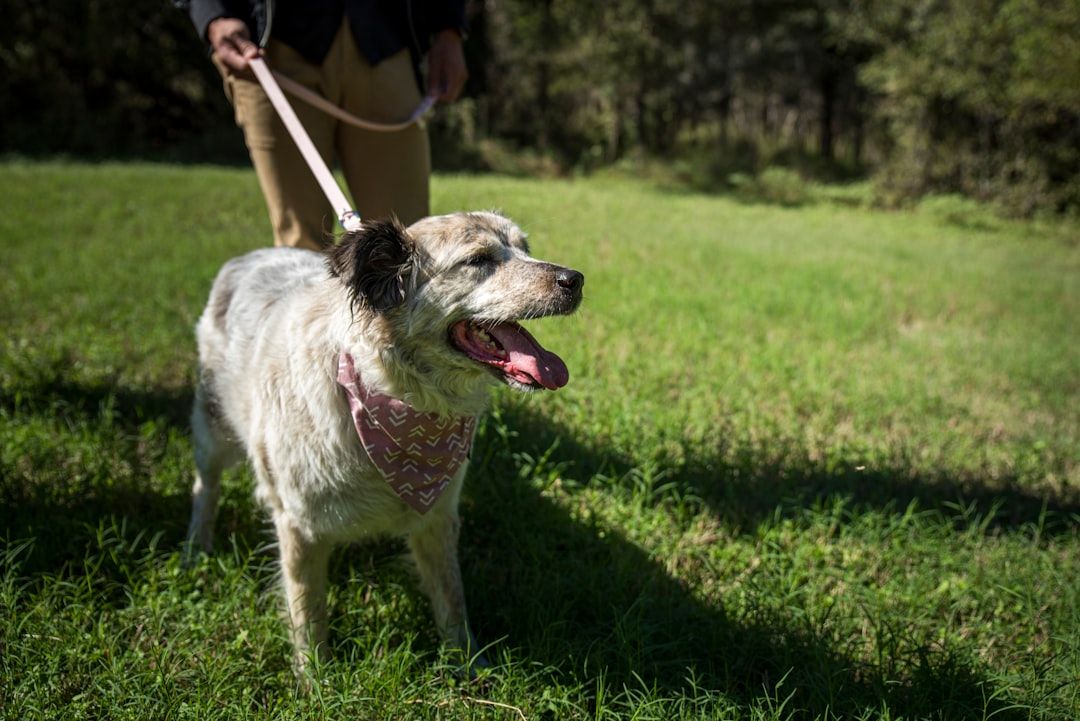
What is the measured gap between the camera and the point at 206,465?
128 inches

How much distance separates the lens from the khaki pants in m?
3.37

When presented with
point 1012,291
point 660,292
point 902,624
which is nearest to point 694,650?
point 902,624

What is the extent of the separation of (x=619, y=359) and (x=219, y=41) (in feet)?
11.0

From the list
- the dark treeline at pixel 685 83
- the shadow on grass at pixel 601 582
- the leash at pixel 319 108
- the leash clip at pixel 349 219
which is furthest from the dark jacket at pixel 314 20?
the dark treeline at pixel 685 83

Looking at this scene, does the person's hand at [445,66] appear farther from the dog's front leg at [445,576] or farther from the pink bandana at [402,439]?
the dog's front leg at [445,576]

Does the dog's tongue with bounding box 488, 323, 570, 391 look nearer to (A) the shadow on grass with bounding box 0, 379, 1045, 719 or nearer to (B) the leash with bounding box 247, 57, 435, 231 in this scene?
(B) the leash with bounding box 247, 57, 435, 231

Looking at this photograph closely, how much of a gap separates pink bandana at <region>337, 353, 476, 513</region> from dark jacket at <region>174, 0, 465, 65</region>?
5.65ft

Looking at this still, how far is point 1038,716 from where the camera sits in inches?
95.3

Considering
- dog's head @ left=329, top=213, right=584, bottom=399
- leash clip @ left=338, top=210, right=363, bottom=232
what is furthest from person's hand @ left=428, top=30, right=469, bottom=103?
dog's head @ left=329, top=213, right=584, bottom=399

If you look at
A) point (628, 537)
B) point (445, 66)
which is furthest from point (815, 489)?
point (445, 66)

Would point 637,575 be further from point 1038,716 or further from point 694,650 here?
point 1038,716

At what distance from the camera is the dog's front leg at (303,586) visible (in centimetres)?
259

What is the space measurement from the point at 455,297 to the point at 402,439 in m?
0.50

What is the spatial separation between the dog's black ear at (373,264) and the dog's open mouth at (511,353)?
0.24 meters
